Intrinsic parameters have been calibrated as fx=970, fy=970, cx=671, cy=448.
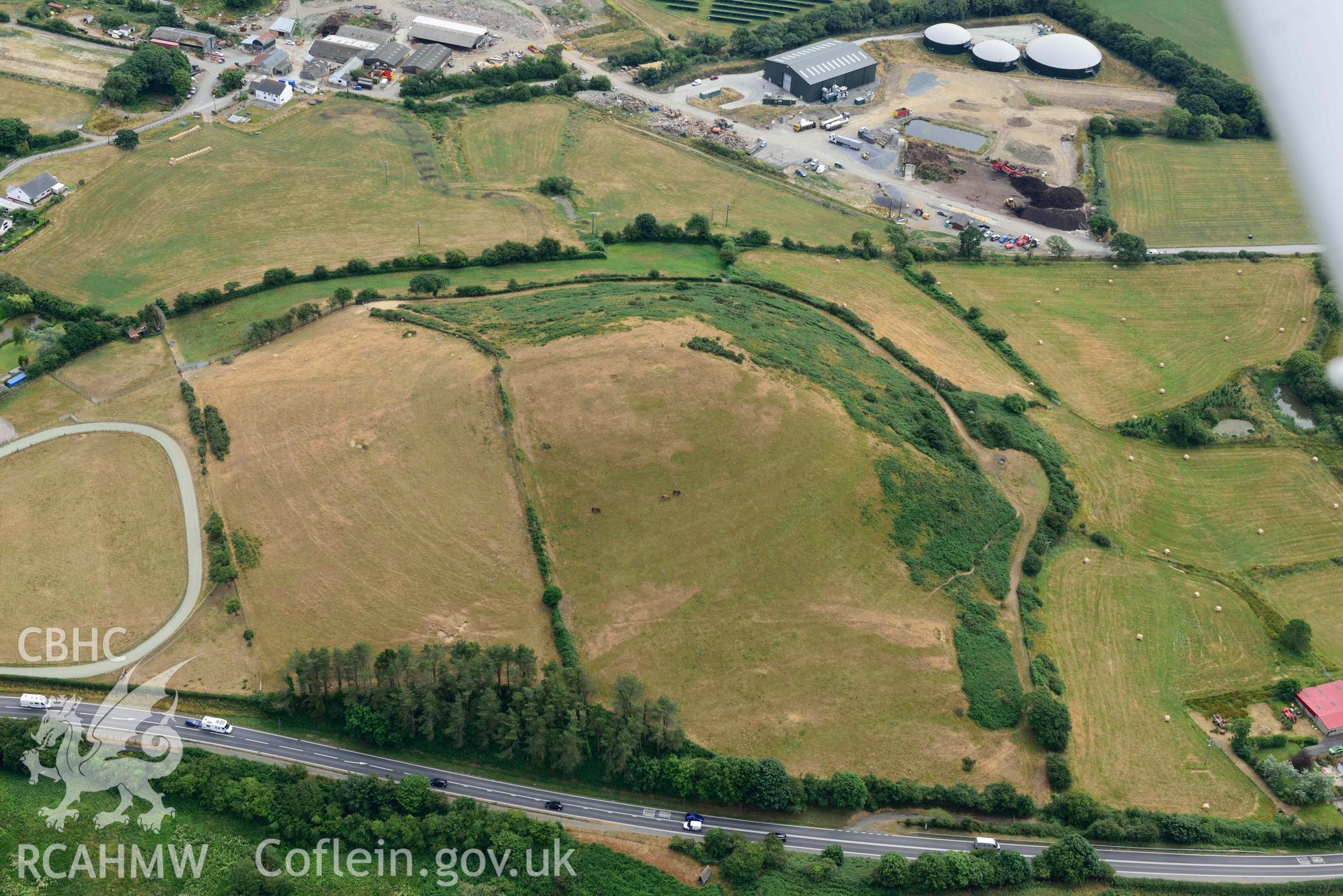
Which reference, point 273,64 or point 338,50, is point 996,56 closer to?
point 338,50

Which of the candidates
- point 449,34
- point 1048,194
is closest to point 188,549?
point 449,34

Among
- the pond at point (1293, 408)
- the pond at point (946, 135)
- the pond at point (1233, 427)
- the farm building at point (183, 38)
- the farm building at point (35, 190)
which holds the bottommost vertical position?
the pond at point (1293, 408)

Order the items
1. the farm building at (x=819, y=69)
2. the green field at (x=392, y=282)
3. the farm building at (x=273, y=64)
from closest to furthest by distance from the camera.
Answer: the green field at (x=392, y=282), the farm building at (x=273, y=64), the farm building at (x=819, y=69)

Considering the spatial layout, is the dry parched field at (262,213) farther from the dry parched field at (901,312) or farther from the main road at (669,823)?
the main road at (669,823)

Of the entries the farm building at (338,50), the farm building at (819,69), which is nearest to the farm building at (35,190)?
the farm building at (338,50)

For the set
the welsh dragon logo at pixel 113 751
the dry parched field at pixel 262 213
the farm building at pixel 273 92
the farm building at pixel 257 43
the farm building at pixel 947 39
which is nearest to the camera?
the welsh dragon logo at pixel 113 751

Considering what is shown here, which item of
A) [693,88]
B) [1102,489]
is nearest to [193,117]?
[693,88]

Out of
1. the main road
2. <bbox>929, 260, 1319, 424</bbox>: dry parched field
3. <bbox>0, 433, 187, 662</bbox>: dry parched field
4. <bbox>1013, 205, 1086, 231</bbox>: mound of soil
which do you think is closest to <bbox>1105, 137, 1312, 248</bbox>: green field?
<bbox>1013, 205, 1086, 231</bbox>: mound of soil

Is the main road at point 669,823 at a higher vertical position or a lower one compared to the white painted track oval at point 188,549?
lower
